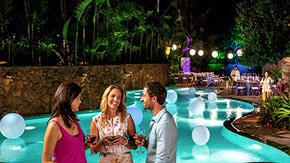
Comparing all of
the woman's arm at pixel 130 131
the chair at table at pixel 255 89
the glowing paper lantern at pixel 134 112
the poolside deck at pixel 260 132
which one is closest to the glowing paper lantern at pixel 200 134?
the poolside deck at pixel 260 132

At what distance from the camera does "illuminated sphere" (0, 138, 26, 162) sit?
817cm

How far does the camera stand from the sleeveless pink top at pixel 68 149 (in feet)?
10.00

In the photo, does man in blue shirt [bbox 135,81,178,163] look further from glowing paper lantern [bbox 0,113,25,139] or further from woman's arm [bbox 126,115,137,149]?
glowing paper lantern [bbox 0,113,25,139]

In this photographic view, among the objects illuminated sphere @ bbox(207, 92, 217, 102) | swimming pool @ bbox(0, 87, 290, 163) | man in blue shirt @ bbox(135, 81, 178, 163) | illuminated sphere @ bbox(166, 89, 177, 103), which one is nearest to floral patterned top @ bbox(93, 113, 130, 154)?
man in blue shirt @ bbox(135, 81, 178, 163)

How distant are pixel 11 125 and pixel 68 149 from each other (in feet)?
21.0

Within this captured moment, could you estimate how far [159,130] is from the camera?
318 centimetres

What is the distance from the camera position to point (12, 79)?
13.0m

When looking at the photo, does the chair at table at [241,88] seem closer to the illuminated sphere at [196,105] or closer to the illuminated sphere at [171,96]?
the illuminated sphere at [171,96]

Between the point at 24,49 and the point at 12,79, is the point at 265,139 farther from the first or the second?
the point at 24,49

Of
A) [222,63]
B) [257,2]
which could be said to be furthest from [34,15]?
[222,63]

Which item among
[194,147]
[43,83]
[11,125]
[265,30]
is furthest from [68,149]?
[43,83]

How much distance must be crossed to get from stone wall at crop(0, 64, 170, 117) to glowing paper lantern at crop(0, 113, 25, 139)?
3689 mm

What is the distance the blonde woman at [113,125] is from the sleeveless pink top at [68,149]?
57cm

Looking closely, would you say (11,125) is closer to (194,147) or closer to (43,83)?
(194,147)
